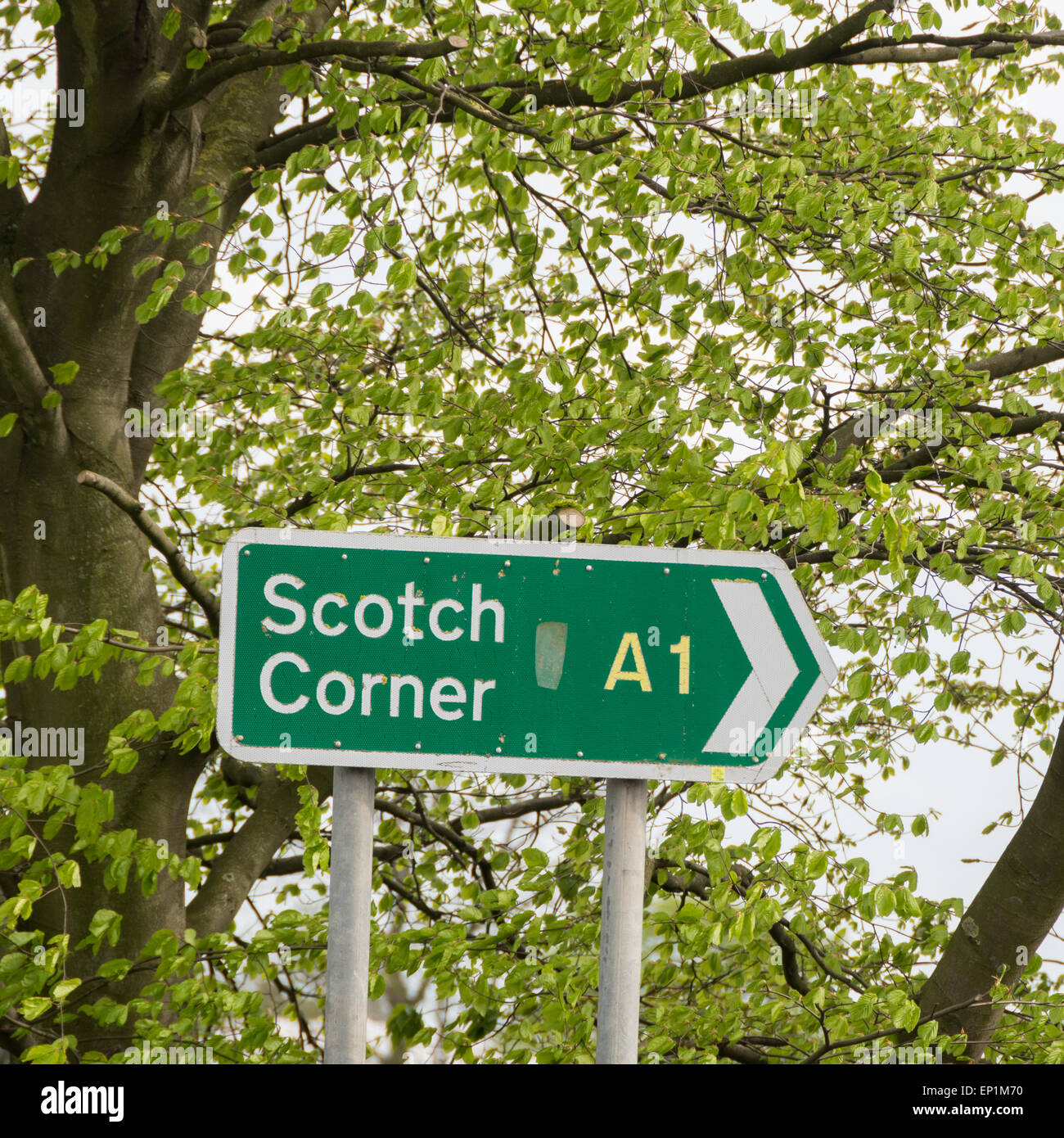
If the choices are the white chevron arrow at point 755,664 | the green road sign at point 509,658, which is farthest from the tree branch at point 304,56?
the white chevron arrow at point 755,664

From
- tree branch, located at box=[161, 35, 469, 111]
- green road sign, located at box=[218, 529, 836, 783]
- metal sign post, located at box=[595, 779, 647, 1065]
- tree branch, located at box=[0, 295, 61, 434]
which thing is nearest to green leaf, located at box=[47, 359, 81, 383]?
tree branch, located at box=[0, 295, 61, 434]

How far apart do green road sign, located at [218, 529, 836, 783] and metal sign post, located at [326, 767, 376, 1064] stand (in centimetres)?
14

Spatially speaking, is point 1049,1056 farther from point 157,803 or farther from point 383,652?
point 157,803

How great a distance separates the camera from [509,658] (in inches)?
72.4

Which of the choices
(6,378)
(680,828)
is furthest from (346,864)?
(6,378)

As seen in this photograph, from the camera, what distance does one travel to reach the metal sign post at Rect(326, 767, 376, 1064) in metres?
1.67

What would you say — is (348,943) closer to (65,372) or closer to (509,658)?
(509,658)

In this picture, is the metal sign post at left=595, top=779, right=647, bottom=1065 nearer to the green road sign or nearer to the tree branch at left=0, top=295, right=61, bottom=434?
the green road sign

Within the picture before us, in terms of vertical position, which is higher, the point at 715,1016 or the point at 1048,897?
the point at 1048,897

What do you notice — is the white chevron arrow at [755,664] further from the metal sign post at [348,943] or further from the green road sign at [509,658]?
the metal sign post at [348,943]

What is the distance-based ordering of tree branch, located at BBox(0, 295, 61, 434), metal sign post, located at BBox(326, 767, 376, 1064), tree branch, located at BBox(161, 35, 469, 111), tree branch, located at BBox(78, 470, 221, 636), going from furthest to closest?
tree branch, located at BBox(0, 295, 61, 434) < tree branch, located at BBox(161, 35, 469, 111) < tree branch, located at BBox(78, 470, 221, 636) < metal sign post, located at BBox(326, 767, 376, 1064)

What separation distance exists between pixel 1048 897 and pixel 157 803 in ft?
12.7

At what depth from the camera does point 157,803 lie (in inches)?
189

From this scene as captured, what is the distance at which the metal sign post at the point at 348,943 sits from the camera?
167cm
